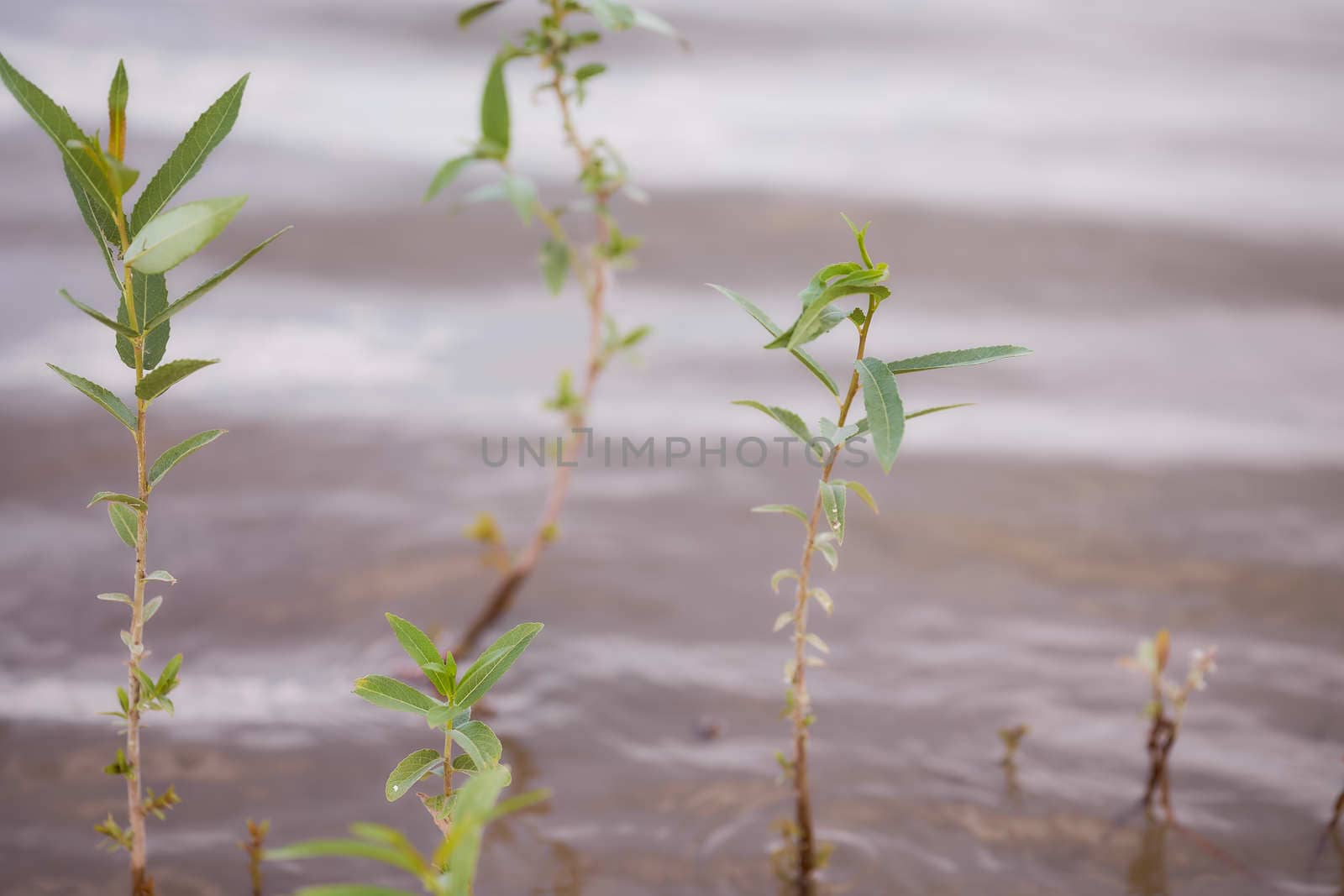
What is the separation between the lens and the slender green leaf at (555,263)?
2.86ft

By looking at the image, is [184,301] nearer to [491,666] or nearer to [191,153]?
[191,153]

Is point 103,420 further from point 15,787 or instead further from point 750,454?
point 750,454

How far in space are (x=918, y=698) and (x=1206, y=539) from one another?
0.48 meters

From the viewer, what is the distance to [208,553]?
1171mm

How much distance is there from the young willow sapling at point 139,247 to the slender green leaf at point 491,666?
157mm

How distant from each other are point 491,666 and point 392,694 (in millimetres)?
54

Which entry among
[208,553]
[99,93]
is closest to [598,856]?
[208,553]

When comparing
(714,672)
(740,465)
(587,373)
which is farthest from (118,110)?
(740,465)

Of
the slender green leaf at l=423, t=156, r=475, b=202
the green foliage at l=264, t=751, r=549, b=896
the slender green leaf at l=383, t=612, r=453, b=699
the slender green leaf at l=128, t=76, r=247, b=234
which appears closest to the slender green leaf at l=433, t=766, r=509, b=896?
the green foliage at l=264, t=751, r=549, b=896

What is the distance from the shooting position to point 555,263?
0.88m

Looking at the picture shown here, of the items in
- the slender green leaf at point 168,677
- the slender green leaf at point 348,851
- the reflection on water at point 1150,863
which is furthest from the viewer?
the reflection on water at point 1150,863

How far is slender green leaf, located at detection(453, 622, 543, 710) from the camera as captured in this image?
20.5 inches

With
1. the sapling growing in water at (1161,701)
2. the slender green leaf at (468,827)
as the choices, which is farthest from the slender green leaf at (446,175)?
the sapling growing in water at (1161,701)

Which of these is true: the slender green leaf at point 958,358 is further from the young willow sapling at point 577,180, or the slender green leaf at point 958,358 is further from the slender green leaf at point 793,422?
the young willow sapling at point 577,180
